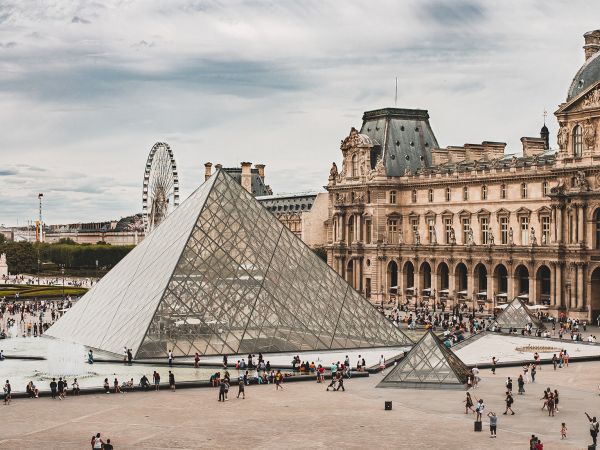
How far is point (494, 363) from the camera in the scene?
4016 centimetres

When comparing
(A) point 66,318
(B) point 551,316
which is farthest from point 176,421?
(B) point 551,316

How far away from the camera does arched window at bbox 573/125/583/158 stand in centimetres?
6278

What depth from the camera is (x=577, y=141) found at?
6312cm

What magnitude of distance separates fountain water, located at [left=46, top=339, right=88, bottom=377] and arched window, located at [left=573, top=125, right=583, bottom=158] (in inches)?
1291

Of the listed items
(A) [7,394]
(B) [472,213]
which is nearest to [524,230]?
(B) [472,213]

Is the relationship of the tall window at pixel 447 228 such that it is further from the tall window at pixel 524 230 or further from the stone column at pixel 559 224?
the stone column at pixel 559 224

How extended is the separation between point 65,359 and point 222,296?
6752 millimetres

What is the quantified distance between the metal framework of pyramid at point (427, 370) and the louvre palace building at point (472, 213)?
28.6m

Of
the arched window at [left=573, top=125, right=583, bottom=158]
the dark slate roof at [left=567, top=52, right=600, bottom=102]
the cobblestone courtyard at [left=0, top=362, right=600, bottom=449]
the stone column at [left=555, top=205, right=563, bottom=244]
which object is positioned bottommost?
the cobblestone courtyard at [left=0, top=362, right=600, bottom=449]

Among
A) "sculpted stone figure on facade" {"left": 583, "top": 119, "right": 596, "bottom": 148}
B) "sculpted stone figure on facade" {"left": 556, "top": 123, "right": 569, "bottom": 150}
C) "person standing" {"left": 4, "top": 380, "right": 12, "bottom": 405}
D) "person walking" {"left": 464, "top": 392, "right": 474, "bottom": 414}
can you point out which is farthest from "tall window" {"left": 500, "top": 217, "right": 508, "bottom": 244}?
"person standing" {"left": 4, "top": 380, "right": 12, "bottom": 405}

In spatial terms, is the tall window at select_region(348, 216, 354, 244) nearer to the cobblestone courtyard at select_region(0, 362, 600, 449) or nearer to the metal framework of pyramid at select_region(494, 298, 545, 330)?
the metal framework of pyramid at select_region(494, 298, 545, 330)

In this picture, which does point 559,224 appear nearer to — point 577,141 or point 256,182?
A: point 577,141

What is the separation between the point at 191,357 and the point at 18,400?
31.5 ft

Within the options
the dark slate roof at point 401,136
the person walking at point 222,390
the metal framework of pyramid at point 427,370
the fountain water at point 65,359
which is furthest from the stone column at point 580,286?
the person walking at point 222,390
